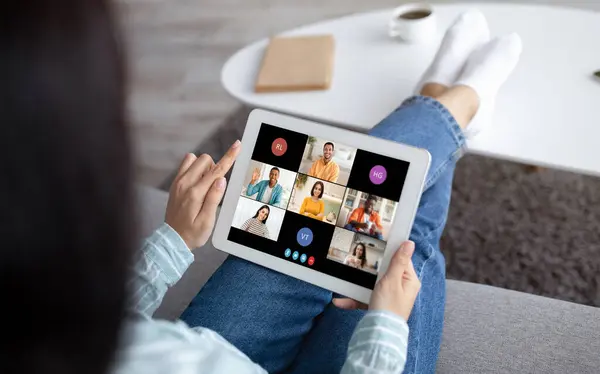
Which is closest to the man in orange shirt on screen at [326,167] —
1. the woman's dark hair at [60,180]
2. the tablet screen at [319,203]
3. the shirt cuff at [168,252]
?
the tablet screen at [319,203]

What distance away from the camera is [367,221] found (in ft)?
2.50

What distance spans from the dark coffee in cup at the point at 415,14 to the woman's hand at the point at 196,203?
628mm

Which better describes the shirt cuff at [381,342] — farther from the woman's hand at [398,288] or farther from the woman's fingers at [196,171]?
the woman's fingers at [196,171]

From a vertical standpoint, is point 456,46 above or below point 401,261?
above

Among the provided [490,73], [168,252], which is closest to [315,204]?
[168,252]

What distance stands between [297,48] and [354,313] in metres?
0.69

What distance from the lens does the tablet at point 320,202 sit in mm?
748

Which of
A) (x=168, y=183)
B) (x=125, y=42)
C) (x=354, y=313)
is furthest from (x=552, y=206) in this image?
(x=125, y=42)

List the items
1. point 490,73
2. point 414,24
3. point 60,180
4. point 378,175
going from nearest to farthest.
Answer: point 60,180 → point 378,175 → point 490,73 → point 414,24

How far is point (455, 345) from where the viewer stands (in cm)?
81

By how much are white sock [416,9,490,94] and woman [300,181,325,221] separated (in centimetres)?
41

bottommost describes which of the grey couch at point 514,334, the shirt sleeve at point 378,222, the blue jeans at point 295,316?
the grey couch at point 514,334

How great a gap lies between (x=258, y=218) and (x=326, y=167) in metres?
0.13

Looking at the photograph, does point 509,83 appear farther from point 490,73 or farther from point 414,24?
point 414,24
